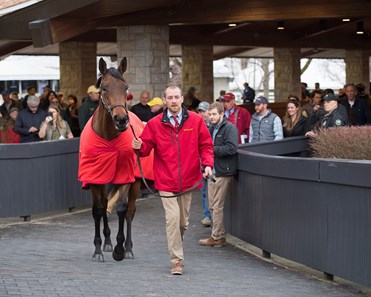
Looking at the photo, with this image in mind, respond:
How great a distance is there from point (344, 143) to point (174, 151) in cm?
245

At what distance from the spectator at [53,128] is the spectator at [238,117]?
109 inches

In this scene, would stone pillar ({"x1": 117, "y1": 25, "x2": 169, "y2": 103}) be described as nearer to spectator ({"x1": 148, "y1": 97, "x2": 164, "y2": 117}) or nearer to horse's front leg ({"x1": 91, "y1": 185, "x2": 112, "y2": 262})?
spectator ({"x1": 148, "y1": 97, "x2": 164, "y2": 117})

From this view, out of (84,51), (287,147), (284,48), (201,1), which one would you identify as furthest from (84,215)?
(284,48)

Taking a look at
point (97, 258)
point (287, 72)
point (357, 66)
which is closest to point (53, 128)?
point (97, 258)

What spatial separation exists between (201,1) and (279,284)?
40.9 ft

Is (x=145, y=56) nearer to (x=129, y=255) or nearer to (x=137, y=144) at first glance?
(x=129, y=255)

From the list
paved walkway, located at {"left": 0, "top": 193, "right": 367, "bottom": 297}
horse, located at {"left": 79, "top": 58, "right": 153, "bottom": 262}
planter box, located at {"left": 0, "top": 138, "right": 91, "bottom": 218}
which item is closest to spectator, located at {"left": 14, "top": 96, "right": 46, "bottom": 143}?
planter box, located at {"left": 0, "top": 138, "right": 91, "bottom": 218}

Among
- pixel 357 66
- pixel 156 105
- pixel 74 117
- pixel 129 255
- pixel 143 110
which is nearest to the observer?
pixel 129 255

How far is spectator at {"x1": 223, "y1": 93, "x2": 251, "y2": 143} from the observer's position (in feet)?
47.2

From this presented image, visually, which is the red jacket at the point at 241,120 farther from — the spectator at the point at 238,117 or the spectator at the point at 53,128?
the spectator at the point at 53,128

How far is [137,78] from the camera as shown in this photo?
20766 millimetres

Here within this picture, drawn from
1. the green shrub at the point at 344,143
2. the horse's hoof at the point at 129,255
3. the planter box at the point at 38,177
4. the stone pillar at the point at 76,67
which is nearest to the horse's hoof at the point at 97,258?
Result: the horse's hoof at the point at 129,255

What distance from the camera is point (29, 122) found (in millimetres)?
15219

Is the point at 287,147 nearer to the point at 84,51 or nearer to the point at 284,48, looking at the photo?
the point at 84,51
